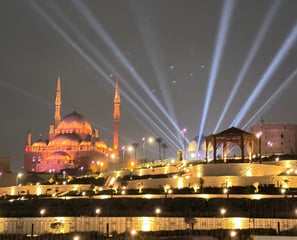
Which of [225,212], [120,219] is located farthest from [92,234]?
[225,212]

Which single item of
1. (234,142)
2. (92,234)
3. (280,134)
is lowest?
(92,234)

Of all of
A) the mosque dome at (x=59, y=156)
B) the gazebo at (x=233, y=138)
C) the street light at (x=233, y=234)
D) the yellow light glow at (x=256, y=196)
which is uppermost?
the mosque dome at (x=59, y=156)

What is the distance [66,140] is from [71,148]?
6.30 feet

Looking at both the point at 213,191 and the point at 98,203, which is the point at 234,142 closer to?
the point at 213,191

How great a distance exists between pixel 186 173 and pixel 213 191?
960cm

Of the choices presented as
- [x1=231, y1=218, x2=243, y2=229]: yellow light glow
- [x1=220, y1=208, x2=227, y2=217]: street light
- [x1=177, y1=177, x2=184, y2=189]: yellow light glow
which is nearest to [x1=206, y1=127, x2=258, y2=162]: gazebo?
[x1=177, y1=177, x2=184, y2=189]: yellow light glow

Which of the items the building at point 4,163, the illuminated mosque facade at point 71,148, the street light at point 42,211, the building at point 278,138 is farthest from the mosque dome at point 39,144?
the street light at point 42,211

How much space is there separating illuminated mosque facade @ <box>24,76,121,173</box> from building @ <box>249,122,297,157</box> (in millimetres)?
29627

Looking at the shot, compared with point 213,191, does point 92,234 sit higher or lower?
lower

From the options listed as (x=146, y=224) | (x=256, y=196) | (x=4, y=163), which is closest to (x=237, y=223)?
(x=146, y=224)

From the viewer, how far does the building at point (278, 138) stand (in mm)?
73562

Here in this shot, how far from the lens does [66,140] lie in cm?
9862

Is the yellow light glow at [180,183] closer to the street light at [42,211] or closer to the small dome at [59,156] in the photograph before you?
the street light at [42,211]

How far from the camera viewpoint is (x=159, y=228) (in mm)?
24453
